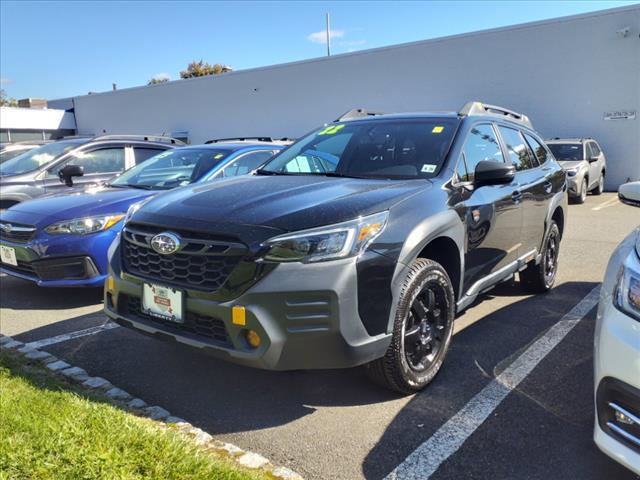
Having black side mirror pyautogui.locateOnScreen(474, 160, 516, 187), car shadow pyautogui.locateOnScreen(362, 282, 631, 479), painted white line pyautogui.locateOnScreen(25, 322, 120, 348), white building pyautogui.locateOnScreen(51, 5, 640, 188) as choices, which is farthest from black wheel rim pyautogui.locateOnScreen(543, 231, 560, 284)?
white building pyautogui.locateOnScreen(51, 5, 640, 188)

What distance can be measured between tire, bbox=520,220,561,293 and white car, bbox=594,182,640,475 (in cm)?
293

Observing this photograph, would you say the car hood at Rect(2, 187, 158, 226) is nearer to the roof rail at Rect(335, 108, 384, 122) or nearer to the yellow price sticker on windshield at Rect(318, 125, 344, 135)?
the yellow price sticker on windshield at Rect(318, 125, 344, 135)

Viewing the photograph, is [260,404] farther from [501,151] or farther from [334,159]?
[501,151]

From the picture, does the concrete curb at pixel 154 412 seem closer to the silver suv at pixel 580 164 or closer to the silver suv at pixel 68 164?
the silver suv at pixel 68 164

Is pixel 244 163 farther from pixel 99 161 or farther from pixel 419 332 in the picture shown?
pixel 419 332

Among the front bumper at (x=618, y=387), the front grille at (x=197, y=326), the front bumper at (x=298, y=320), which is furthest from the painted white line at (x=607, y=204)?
the front grille at (x=197, y=326)

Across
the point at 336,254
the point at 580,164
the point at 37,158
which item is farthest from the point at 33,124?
the point at 336,254

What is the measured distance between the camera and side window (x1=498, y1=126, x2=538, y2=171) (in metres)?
4.64

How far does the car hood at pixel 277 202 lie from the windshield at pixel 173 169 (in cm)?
216

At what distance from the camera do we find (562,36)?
55.5 feet

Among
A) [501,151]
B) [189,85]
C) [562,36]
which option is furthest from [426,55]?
[501,151]

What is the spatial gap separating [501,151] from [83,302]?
4.09 m

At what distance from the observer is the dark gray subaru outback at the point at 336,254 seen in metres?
2.63

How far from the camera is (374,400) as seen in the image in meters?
3.18
